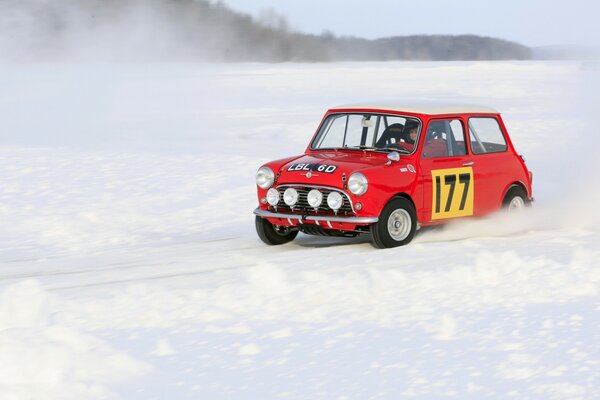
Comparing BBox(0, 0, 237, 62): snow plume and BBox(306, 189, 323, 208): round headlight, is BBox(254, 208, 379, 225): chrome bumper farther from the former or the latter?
BBox(0, 0, 237, 62): snow plume

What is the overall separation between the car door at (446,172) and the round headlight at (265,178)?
4.91 feet

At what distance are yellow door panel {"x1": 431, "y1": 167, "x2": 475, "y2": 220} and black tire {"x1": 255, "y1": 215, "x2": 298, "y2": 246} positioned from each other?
1.57 m

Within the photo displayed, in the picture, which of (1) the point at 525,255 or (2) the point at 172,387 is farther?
(1) the point at 525,255

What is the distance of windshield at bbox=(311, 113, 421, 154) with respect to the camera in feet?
34.0

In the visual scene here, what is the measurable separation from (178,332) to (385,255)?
3.16 metres

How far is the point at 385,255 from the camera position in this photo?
941cm

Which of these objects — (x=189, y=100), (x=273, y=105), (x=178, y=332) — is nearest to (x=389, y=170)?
(x=178, y=332)

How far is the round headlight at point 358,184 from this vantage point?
9.48m

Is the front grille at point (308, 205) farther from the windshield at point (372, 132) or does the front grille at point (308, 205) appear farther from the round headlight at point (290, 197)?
the windshield at point (372, 132)

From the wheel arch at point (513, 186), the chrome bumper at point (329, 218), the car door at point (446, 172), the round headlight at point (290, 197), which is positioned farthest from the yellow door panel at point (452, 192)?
the round headlight at point (290, 197)

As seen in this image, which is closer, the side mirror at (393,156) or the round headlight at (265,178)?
the side mirror at (393,156)

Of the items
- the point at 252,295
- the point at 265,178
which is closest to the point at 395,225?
the point at 265,178

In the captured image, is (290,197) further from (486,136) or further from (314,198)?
(486,136)

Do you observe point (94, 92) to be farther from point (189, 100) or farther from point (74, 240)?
point (74, 240)
